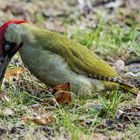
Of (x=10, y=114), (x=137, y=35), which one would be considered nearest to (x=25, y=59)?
(x=10, y=114)

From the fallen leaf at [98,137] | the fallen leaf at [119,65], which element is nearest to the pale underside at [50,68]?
the fallen leaf at [98,137]

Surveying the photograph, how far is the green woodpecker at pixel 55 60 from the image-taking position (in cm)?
657

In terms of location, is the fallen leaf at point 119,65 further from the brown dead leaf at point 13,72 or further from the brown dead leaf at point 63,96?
the brown dead leaf at point 63,96

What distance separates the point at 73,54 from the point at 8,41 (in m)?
0.64

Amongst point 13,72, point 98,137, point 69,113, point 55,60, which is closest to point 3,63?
point 55,60

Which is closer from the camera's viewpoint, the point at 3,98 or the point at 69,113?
the point at 69,113

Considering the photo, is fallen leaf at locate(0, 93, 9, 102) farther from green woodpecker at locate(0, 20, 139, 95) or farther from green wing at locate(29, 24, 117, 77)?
green wing at locate(29, 24, 117, 77)

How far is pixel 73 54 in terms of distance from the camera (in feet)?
22.2

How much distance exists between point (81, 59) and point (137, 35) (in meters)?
2.61

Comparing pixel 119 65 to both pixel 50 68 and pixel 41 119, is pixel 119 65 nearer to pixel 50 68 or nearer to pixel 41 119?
pixel 50 68

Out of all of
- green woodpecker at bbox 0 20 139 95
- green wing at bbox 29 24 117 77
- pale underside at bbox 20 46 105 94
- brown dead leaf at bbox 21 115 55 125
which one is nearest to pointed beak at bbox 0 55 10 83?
green woodpecker at bbox 0 20 139 95

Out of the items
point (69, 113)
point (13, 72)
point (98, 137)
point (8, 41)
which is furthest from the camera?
point (13, 72)

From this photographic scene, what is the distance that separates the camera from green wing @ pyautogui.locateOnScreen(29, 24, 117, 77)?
6.66 m

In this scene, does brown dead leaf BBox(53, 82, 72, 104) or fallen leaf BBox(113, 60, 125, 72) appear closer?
brown dead leaf BBox(53, 82, 72, 104)
